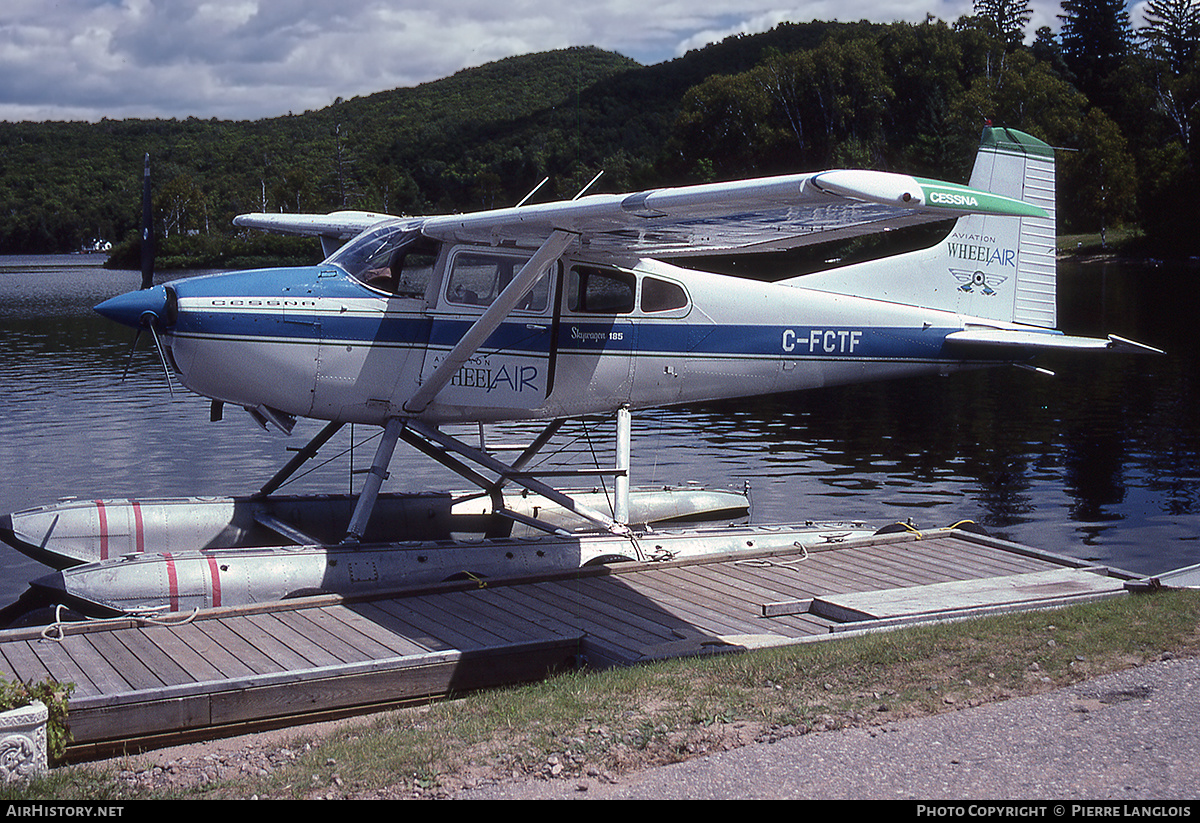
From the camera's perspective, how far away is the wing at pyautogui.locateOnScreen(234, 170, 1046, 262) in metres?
5.43

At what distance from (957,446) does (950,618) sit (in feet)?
36.2

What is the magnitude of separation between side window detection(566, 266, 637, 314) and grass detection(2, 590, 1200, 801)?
3.82m

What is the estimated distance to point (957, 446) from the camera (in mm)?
17672

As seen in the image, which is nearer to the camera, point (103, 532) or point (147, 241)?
point (103, 532)

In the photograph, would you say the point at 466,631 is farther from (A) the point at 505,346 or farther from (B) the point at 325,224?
(B) the point at 325,224

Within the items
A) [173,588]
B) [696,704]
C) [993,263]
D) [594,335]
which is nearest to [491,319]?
[594,335]

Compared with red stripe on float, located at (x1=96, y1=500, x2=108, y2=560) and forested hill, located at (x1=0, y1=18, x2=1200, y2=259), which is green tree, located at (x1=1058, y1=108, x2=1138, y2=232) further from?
red stripe on float, located at (x1=96, y1=500, x2=108, y2=560)

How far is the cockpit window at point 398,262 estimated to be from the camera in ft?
29.1

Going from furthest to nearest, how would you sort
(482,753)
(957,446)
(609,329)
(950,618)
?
(957,446) → (609,329) → (950,618) → (482,753)

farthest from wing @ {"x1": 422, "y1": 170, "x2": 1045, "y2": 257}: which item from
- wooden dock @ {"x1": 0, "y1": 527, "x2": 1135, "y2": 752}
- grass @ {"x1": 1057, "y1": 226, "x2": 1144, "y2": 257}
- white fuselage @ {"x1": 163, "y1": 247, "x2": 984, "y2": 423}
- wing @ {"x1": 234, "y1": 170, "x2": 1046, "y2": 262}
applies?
grass @ {"x1": 1057, "y1": 226, "x2": 1144, "y2": 257}

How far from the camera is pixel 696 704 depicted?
17.3 ft

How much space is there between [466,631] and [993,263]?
22.9ft
